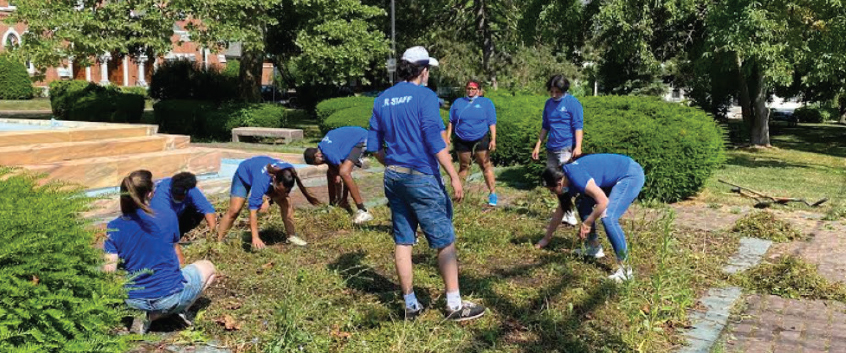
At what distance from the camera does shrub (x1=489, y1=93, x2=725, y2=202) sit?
28.4 feet

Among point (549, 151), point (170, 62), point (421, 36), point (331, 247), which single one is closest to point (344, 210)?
point (331, 247)

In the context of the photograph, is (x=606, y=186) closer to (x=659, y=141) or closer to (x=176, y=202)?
(x=176, y=202)

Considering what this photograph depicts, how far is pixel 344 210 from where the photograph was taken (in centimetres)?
743

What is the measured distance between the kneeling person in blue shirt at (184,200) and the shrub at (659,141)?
208 inches

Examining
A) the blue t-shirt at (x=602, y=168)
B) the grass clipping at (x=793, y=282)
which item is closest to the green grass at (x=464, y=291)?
the grass clipping at (x=793, y=282)

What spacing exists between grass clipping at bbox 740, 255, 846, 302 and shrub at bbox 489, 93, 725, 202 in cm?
319

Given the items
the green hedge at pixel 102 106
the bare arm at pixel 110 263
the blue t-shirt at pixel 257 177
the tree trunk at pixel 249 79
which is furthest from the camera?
the tree trunk at pixel 249 79

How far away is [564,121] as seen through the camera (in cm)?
707

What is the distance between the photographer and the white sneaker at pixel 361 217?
23.1 ft

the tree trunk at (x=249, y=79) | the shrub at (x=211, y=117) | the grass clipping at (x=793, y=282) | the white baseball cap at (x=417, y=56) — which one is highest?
the tree trunk at (x=249, y=79)

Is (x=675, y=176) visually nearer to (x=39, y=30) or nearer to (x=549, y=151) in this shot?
(x=549, y=151)

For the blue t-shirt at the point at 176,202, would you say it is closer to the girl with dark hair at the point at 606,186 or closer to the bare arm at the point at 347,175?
the bare arm at the point at 347,175

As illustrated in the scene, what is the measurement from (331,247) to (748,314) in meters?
3.32

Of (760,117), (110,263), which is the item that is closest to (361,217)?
(110,263)
